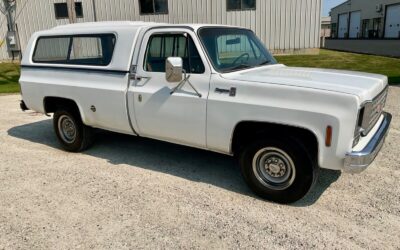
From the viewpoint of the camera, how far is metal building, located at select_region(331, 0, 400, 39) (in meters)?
35.1

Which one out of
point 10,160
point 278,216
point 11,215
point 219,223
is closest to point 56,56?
point 10,160

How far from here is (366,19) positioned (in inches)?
1631

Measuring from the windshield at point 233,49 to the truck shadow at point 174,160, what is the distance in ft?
4.76

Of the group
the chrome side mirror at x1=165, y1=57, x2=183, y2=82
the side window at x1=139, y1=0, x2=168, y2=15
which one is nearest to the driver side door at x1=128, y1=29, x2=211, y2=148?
the chrome side mirror at x1=165, y1=57, x2=183, y2=82

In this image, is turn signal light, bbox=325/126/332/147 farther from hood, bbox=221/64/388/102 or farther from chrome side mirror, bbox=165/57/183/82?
chrome side mirror, bbox=165/57/183/82

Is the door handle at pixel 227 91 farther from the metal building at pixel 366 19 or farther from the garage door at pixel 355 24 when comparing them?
the garage door at pixel 355 24

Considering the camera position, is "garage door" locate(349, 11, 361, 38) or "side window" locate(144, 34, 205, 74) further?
"garage door" locate(349, 11, 361, 38)

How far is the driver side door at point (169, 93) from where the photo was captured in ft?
14.0

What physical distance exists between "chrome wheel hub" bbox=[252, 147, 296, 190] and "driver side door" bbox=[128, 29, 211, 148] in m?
0.72

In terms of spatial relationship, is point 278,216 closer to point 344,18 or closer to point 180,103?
point 180,103

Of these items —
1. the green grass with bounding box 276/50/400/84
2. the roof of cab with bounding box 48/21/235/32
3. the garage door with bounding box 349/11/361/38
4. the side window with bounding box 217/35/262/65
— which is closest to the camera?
the side window with bounding box 217/35/262/65

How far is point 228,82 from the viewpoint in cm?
405

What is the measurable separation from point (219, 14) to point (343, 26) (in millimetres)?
34970

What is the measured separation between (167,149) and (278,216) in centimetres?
259
